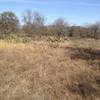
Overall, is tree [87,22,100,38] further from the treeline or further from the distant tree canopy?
the distant tree canopy

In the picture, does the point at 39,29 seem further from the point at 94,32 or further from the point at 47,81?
the point at 47,81

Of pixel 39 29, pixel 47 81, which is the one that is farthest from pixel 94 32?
pixel 47 81

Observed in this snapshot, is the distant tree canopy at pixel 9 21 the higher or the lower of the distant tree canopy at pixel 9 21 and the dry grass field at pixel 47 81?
the higher

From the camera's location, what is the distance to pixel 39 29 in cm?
3484

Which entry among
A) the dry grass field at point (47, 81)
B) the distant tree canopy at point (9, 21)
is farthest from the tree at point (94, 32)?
the dry grass field at point (47, 81)

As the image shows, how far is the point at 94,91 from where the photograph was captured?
4.47 metres

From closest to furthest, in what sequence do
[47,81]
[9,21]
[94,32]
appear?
[47,81] → [9,21] → [94,32]

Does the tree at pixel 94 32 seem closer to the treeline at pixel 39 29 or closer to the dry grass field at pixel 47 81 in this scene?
the treeline at pixel 39 29

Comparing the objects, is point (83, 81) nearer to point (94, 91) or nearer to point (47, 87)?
point (94, 91)

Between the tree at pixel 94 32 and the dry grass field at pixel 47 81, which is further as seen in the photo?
the tree at pixel 94 32

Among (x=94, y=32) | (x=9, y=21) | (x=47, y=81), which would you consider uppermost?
(x=9, y=21)

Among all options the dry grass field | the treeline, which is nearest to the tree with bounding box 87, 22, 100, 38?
the treeline

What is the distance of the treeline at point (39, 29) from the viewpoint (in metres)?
25.8

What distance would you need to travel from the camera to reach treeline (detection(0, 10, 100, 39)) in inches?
1017
